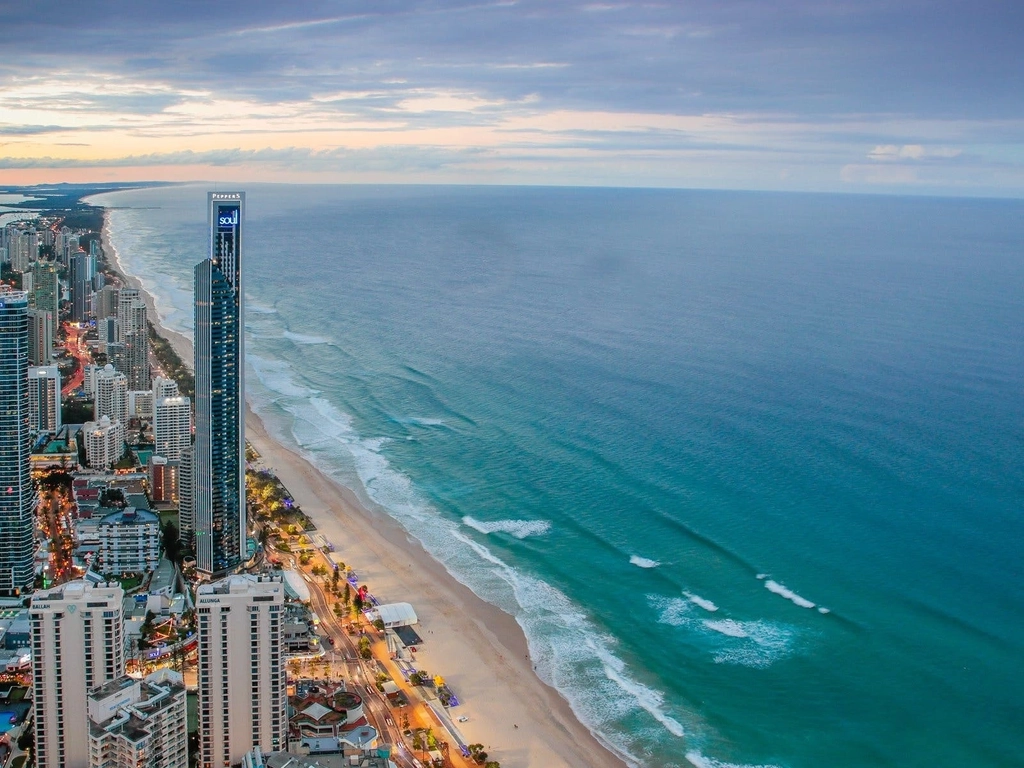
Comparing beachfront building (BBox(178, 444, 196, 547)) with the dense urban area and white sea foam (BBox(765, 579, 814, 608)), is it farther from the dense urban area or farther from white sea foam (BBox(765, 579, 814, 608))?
white sea foam (BBox(765, 579, 814, 608))

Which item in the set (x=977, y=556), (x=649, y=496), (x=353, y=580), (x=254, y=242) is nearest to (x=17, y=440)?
(x=353, y=580)

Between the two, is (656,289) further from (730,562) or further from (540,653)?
(540,653)

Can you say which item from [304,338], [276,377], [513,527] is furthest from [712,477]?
[304,338]

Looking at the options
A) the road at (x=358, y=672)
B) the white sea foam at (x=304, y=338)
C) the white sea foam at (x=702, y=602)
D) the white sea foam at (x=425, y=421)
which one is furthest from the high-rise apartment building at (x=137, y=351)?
the white sea foam at (x=702, y=602)

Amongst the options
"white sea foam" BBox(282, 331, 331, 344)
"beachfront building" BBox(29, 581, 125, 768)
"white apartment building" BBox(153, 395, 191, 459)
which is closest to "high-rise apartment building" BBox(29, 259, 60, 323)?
"white sea foam" BBox(282, 331, 331, 344)

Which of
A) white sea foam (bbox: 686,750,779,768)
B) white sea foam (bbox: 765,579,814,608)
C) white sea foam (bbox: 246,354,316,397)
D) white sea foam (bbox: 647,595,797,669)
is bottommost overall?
white sea foam (bbox: 686,750,779,768)
